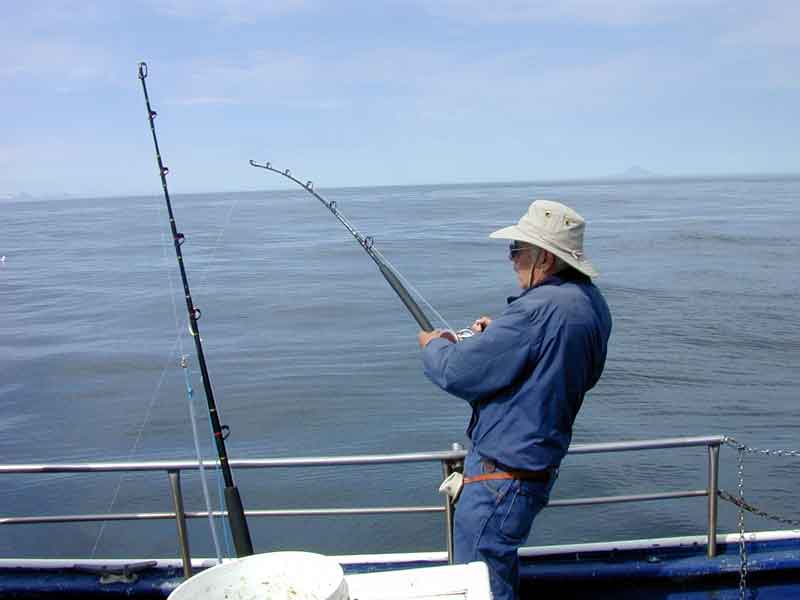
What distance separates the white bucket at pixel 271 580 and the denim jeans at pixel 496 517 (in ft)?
2.20

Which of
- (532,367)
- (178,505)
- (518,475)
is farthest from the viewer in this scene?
(178,505)

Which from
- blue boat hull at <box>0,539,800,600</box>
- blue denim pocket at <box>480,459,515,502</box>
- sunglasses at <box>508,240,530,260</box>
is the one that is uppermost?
sunglasses at <box>508,240,530,260</box>

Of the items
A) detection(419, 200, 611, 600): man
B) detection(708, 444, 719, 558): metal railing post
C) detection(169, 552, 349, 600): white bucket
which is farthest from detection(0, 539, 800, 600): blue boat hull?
detection(169, 552, 349, 600): white bucket

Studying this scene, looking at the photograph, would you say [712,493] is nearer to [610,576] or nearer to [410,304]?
[610,576]

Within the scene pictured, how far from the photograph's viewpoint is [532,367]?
92.4 inches

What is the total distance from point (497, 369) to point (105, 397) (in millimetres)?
13263

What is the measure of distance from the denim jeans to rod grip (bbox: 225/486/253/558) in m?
0.89

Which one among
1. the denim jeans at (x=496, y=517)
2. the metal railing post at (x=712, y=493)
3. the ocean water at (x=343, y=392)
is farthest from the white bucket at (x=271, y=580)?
the ocean water at (x=343, y=392)

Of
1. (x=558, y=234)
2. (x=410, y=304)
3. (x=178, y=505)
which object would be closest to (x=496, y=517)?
(x=558, y=234)

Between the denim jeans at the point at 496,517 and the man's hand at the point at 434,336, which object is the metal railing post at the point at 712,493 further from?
the man's hand at the point at 434,336

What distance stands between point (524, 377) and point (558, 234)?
485mm

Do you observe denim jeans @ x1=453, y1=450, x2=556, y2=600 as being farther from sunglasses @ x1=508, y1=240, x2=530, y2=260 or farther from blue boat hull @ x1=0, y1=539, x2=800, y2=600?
blue boat hull @ x1=0, y1=539, x2=800, y2=600

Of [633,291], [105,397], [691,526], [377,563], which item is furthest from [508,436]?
[633,291]

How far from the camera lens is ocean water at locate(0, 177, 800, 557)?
869 centimetres
